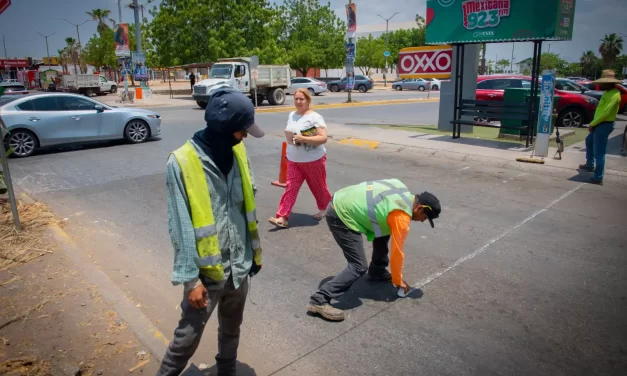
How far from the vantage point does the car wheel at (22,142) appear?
34.7ft

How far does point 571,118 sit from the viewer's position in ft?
52.0

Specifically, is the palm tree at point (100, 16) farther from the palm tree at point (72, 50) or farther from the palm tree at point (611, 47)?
the palm tree at point (611, 47)

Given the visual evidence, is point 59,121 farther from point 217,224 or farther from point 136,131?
point 217,224

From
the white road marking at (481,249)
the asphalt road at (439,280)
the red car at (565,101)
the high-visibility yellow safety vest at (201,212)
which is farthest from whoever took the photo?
the red car at (565,101)

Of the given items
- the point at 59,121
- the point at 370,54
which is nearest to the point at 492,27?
the point at 59,121

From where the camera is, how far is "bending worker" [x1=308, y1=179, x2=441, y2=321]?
136 inches

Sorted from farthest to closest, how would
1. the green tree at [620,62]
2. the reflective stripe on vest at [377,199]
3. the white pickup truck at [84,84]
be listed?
the green tree at [620,62]
the white pickup truck at [84,84]
the reflective stripe on vest at [377,199]

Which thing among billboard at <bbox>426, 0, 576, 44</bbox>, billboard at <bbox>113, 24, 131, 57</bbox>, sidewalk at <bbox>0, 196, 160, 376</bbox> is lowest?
sidewalk at <bbox>0, 196, 160, 376</bbox>

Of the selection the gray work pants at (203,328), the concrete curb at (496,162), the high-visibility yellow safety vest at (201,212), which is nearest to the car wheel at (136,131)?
the concrete curb at (496,162)

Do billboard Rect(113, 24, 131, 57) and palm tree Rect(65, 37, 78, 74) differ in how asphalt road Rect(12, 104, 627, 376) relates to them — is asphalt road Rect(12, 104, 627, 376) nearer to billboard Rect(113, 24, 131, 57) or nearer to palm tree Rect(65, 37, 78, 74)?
billboard Rect(113, 24, 131, 57)

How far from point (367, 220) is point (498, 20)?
32.7ft

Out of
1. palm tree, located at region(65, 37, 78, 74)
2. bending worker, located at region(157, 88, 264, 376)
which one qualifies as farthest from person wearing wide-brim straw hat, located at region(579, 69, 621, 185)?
palm tree, located at region(65, 37, 78, 74)

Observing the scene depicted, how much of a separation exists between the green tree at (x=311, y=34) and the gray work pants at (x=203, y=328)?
161ft

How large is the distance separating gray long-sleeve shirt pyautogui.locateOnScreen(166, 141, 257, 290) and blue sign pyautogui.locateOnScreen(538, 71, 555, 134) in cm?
936
